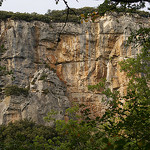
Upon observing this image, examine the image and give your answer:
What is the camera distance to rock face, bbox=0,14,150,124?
27.3m

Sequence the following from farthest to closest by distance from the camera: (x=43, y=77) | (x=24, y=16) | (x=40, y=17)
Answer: (x=40, y=17) < (x=24, y=16) < (x=43, y=77)

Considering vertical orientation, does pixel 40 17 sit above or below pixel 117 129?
above

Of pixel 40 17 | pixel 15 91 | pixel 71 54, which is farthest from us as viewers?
pixel 40 17

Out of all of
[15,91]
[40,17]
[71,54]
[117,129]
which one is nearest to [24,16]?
[40,17]

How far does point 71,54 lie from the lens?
29.4 metres

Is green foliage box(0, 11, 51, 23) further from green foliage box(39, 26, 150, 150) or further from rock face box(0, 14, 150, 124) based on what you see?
green foliage box(39, 26, 150, 150)

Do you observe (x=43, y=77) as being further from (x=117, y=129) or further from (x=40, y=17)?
(x=117, y=129)

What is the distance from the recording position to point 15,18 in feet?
95.6

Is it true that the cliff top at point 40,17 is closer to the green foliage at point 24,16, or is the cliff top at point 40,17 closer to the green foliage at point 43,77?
the green foliage at point 24,16

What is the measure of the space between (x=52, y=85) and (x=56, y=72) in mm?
3812


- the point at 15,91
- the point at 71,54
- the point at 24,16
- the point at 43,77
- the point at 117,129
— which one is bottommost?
A: the point at 15,91

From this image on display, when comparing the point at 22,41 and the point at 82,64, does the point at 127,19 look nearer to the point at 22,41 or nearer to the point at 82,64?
the point at 82,64

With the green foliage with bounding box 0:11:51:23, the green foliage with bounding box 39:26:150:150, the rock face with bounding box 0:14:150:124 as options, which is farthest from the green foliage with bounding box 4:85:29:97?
the green foliage with bounding box 39:26:150:150

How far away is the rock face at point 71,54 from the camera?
2731cm
